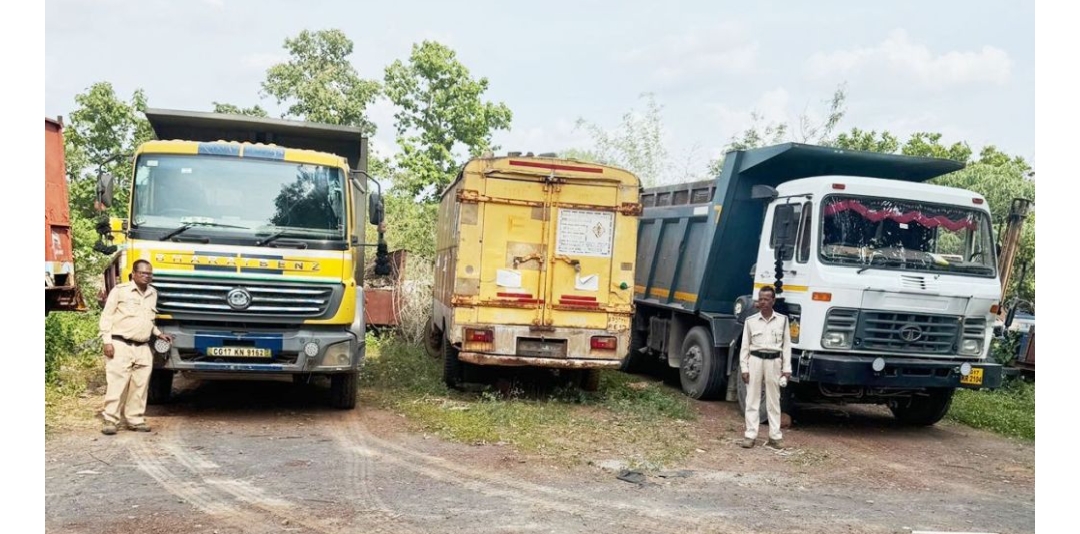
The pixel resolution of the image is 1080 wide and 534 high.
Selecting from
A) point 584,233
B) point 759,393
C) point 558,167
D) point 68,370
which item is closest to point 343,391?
point 584,233

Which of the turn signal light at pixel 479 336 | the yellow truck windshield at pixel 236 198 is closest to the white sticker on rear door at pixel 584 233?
the turn signal light at pixel 479 336

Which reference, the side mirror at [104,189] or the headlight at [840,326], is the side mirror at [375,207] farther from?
the headlight at [840,326]

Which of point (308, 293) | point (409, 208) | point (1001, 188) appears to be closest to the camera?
point (308, 293)

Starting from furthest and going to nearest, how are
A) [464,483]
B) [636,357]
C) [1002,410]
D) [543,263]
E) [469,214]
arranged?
[636,357] < [1002,410] < [543,263] < [469,214] < [464,483]

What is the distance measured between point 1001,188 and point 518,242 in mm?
15416

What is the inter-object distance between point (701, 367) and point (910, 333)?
2877 millimetres

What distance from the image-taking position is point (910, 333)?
898 centimetres

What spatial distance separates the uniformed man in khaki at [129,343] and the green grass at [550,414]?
2.57 m

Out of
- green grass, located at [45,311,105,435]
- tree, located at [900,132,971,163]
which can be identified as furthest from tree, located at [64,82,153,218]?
tree, located at [900,132,971,163]

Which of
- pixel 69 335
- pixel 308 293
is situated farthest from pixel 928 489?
pixel 69 335

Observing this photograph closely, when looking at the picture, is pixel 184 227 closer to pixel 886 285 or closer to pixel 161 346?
pixel 161 346

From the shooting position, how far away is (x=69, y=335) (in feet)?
38.5

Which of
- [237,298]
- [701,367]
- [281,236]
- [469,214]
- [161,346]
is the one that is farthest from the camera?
[701,367]

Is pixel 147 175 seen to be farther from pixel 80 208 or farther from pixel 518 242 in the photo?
pixel 80 208
